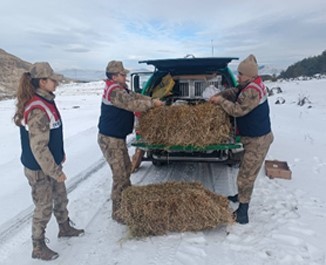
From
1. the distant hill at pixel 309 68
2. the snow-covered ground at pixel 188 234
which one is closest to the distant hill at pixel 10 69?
the distant hill at pixel 309 68

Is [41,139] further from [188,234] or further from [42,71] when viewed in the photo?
[188,234]

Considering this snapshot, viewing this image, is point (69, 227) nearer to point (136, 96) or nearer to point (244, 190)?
point (136, 96)

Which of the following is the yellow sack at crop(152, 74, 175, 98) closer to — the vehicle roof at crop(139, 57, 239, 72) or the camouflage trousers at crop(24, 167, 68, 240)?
the vehicle roof at crop(139, 57, 239, 72)

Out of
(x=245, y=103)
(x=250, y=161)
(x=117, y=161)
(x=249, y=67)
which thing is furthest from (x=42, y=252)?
(x=249, y=67)

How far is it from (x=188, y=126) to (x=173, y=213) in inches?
44.8

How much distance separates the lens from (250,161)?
4.44m

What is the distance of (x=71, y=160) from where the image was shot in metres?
7.51

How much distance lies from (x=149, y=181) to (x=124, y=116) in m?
1.94

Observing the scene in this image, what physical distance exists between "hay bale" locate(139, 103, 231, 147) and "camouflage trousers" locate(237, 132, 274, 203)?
0.32m

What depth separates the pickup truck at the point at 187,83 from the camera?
5168mm

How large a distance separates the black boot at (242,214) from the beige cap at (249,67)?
1.68 meters

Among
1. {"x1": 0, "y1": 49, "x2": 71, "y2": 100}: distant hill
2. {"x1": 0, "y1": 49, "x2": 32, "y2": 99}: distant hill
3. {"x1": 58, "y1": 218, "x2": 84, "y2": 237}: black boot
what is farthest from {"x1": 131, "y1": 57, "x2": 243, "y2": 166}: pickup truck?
{"x1": 0, "y1": 49, "x2": 32, "y2": 99}: distant hill

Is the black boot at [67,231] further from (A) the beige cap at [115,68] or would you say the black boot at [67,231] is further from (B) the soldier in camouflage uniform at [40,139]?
(A) the beige cap at [115,68]

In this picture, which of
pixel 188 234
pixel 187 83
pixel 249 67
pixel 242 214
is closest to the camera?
pixel 188 234
